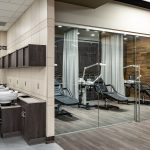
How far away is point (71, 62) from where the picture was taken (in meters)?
5.55

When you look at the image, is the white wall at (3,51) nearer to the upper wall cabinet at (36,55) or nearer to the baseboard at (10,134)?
the baseboard at (10,134)

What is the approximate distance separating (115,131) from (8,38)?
224 inches

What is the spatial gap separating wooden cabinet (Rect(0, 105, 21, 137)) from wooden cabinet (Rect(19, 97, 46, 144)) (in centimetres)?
45

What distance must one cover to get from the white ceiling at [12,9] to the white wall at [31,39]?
0.43 feet

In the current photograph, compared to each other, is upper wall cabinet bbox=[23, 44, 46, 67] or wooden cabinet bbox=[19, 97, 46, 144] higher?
upper wall cabinet bbox=[23, 44, 46, 67]

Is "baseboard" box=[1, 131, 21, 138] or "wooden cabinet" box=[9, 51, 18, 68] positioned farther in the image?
"wooden cabinet" box=[9, 51, 18, 68]

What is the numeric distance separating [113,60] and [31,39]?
256 cm

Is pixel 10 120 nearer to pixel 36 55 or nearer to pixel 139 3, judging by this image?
pixel 36 55

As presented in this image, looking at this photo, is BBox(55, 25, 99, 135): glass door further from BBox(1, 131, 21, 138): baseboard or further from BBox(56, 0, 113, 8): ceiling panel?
BBox(1, 131, 21, 138): baseboard

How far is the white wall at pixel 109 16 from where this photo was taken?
495cm

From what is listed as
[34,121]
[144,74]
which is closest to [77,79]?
[34,121]

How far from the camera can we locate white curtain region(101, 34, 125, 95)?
19.7ft

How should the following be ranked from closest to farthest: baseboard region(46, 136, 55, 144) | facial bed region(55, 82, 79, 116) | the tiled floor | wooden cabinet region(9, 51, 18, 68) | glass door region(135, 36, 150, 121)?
the tiled floor → baseboard region(46, 136, 55, 144) → facial bed region(55, 82, 79, 116) → wooden cabinet region(9, 51, 18, 68) → glass door region(135, 36, 150, 121)

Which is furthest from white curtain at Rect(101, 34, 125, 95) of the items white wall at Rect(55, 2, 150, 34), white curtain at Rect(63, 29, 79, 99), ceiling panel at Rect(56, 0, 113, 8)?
A: ceiling panel at Rect(56, 0, 113, 8)
